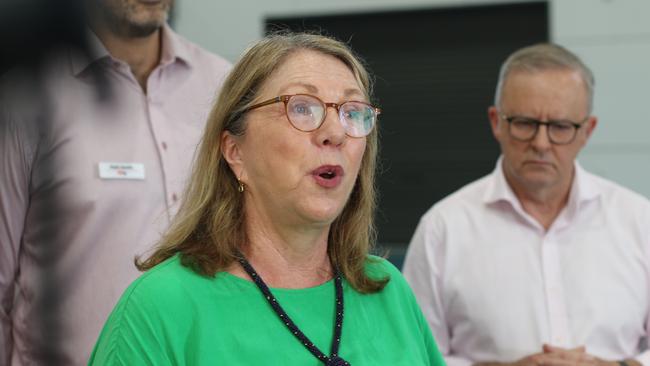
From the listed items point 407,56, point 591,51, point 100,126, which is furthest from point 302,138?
point 407,56

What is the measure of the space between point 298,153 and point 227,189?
25 cm

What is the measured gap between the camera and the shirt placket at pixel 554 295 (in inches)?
116

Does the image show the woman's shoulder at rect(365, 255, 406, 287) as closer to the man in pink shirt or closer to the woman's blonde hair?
the woman's blonde hair

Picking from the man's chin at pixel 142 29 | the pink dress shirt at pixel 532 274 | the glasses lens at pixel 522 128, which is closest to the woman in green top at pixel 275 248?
the man's chin at pixel 142 29

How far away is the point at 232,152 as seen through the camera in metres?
1.98

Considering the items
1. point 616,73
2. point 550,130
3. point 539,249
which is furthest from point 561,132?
point 616,73

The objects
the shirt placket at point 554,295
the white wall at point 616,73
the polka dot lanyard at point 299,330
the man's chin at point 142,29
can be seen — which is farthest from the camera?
the white wall at point 616,73

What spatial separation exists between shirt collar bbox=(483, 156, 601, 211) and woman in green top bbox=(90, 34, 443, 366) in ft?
3.77

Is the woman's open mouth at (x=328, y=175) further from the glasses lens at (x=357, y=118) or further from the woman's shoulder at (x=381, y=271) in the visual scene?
the woman's shoulder at (x=381, y=271)

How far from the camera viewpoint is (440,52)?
8055mm

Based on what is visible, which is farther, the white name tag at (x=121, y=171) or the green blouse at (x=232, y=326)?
the white name tag at (x=121, y=171)

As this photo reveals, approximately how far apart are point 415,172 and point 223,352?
256 inches

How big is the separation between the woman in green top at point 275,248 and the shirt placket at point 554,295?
3.28ft

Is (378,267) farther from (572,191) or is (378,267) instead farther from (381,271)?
(572,191)
